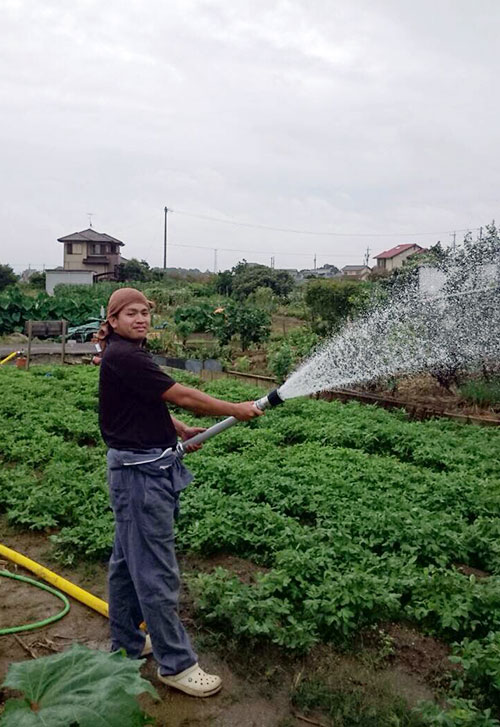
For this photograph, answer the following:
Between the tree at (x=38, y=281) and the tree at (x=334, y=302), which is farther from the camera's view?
the tree at (x=38, y=281)

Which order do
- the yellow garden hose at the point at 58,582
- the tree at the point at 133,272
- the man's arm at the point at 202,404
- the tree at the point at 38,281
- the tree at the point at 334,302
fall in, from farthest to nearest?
1. the tree at the point at 133,272
2. the tree at the point at 38,281
3. the tree at the point at 334,302
4. the yellow garden hose at the point at 58,582
5. the man's arm at the point at 202,404

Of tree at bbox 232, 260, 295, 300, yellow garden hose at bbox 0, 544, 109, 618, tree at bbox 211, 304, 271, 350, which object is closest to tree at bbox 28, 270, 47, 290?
tree at bbox 232, 260, 295, 300

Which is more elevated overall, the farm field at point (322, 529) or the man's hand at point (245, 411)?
the man's hand at point (245, 411)

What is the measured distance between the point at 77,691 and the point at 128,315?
5.87 ft

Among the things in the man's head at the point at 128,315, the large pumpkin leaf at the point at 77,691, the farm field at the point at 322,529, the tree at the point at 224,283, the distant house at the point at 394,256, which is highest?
the distant house at the point at 394,256

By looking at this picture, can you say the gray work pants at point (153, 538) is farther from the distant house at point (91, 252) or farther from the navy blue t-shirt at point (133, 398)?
the distant house at point (91, 252)

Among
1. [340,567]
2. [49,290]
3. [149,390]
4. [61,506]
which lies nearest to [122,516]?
[149,390]

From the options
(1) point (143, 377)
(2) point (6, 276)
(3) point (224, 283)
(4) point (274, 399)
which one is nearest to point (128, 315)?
(1) point (143, 377)

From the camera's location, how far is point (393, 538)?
16.1ft

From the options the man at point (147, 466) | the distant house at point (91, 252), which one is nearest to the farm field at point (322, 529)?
the man at point (147, 466)

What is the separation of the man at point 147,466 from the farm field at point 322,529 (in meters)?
0.48

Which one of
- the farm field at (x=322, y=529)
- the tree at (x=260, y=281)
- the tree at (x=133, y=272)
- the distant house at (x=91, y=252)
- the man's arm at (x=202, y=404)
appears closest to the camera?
the man's arm at (x=202, y=404)

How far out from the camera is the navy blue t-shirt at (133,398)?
11.1 ft

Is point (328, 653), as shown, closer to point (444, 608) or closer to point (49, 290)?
point (444, 608)
